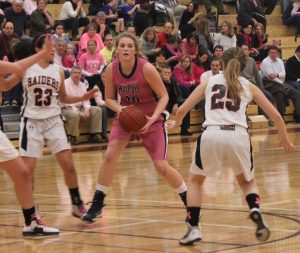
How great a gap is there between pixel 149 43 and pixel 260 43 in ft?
13.8

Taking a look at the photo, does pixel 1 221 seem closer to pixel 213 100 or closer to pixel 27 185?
pixel 27 185

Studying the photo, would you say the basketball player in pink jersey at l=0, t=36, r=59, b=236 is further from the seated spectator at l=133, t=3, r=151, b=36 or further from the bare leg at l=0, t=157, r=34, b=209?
the seated spectator at l=133, t=3, r=151, b=36

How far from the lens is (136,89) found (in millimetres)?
8688

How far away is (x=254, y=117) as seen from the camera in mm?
20516

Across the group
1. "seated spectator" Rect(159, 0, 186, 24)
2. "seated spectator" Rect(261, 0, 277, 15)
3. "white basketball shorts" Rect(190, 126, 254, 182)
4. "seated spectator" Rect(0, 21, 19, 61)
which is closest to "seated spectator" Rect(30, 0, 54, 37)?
"seated spectator" Rect(0, 21, 19, 61)

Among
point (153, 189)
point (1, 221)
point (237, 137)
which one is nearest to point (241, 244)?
point (237, 137)

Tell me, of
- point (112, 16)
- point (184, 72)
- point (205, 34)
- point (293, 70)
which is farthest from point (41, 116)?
point (293, 70)

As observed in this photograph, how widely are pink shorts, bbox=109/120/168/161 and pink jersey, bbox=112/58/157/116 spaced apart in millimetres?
174

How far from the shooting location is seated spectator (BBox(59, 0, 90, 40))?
20.6 m

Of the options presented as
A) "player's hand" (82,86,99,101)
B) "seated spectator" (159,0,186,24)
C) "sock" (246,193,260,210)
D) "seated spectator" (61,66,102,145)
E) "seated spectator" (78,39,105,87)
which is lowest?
"seated spectator" (61,66,102,145)

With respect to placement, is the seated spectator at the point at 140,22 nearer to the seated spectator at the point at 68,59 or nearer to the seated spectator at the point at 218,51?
the seated spectator at the point at 218,51

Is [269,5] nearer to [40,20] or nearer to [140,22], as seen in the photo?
[140,22]

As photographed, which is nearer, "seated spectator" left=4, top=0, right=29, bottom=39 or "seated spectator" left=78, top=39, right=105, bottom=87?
"seated spectator" left=78, top=39, right=105, bottom=87

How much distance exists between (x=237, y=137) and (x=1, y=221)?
288 centimetres
